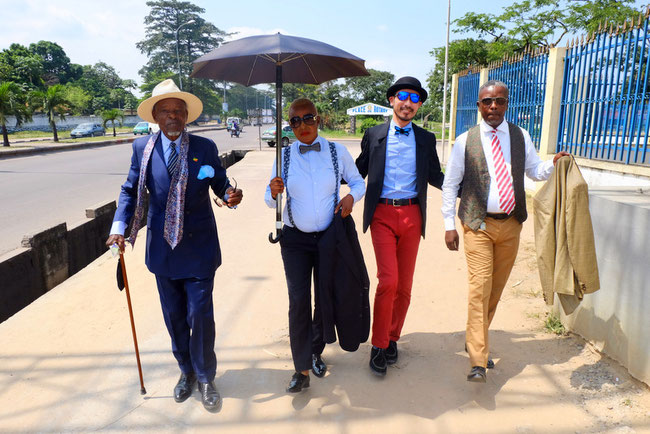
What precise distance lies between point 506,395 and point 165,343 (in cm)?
241

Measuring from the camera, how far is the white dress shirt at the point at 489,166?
115 inches

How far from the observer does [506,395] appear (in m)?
2.83

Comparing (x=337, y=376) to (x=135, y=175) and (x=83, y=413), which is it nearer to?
(x=83, y=413)

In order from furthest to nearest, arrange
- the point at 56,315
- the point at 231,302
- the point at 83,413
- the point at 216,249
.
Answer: the point at 231,302 → the point at 56,315 → the point at 216,249 → the point at 83,413

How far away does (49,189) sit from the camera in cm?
1127

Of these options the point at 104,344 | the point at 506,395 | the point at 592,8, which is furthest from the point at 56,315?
the point at 592,8

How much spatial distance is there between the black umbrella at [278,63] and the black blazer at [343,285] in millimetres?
363

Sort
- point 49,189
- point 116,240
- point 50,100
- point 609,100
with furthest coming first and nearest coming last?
1. point 50,100
2. point 49,189
3. point 609,100
4. point 116,240

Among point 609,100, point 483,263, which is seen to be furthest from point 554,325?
point 609,100

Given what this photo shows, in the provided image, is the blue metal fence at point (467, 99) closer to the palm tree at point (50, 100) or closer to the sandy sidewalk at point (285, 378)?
the sandy sidewalk at point (285, 378)

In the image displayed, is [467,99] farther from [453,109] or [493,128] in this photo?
[493,128]

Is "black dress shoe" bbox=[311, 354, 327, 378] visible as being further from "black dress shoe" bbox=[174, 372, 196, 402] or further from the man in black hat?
"black dress shoe" bbox=[174, 372, 196, 402]

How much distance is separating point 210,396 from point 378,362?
1078mm

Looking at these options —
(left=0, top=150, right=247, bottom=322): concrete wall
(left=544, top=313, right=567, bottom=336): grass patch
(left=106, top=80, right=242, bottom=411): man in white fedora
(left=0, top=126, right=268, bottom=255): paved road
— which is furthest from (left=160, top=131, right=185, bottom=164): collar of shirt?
(left=0, top=126, right=268, bottom=255): paved road
